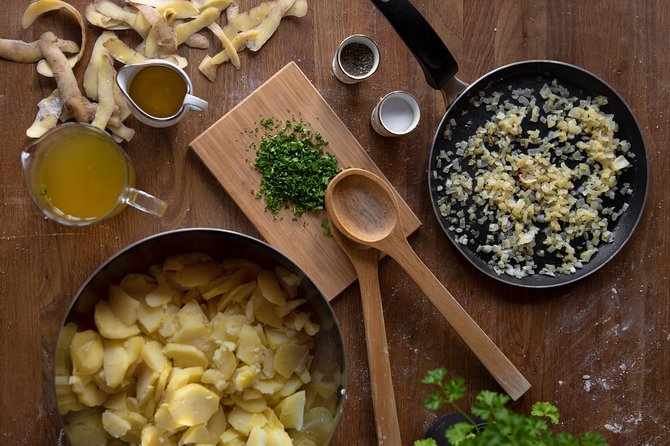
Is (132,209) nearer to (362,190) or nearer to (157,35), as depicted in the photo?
(157,35)

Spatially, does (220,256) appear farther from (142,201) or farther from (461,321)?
(461,321)

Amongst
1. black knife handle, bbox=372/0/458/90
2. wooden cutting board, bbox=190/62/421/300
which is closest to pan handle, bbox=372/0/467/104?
black knife handle, bbox=372/0/458/90

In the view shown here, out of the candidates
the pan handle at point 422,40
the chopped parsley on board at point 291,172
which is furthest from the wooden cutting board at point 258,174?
the pan handle at point 422,40

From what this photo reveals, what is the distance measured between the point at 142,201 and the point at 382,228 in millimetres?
571

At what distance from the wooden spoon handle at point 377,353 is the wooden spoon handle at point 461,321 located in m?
0.09

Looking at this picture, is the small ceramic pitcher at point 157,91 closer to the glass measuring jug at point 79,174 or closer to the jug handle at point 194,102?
the jug handle at point 194,102

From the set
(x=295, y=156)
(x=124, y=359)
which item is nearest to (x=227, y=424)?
(x=124, y=359)

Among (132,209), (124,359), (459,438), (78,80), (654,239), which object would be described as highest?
(78,80)

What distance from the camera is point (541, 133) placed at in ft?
5.72

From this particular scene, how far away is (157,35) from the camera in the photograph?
5.36 feet

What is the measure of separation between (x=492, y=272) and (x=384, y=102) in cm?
52

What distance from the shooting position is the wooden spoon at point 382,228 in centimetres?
159

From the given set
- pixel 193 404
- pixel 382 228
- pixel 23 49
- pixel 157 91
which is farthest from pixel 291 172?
pixel 23 49

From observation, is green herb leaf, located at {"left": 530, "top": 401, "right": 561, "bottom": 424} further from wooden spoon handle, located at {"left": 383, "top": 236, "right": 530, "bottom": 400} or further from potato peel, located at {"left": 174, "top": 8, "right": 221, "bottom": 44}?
potato peel, located at {"left": 174, "top": 8, "right": 221, "bottom": 44}
